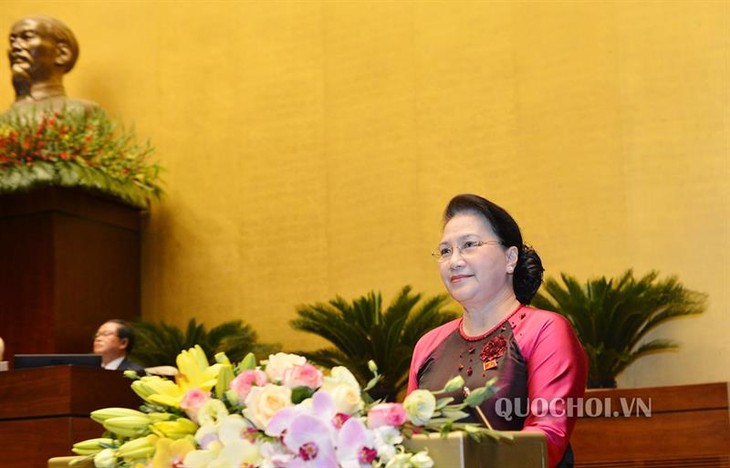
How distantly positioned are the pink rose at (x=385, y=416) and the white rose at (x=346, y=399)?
1.5 inches

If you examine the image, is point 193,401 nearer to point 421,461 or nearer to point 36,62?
point 421,461

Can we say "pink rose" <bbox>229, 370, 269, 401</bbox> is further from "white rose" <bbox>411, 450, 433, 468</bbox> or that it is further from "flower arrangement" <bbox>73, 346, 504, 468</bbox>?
"white rose" <bbox>411, 450, 433, 468</bbox>

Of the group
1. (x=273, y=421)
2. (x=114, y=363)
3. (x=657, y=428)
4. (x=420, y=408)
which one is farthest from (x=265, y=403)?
(x=114, y=363)

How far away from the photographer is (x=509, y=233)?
2916 mm

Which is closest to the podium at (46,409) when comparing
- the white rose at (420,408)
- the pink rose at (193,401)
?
the pink rose at (193,401)

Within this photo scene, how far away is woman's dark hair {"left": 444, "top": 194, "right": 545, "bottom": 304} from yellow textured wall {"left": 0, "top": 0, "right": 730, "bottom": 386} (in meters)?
4.07

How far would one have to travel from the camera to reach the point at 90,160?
24.8 feet

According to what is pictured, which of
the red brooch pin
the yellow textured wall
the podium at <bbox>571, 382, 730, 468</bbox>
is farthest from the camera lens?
the yellow textured wall

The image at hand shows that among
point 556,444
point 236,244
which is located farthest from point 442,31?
point 556,444

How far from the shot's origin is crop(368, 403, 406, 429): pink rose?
5.85 ft

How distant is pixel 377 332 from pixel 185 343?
150cm

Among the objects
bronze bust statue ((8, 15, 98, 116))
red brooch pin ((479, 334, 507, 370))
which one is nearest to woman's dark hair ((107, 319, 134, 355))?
bronze bust statue ((8, 15, 98, 116))

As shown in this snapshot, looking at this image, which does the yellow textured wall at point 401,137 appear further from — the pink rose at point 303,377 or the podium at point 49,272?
the pink rose at point 303,377

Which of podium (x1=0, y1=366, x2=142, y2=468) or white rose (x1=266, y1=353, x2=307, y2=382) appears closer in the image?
white rose (x1=266, y1=353, x2=307, y2=382)
